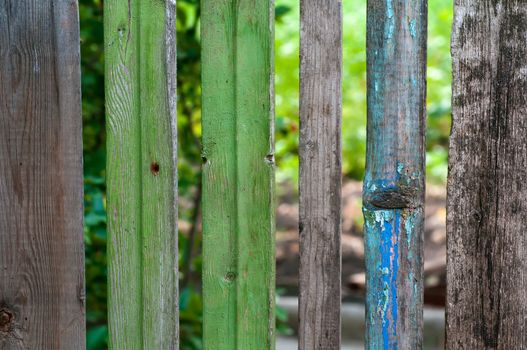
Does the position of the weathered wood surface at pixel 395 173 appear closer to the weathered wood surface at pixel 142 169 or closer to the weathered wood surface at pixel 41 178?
the weathered wood surface at pixel 142 169

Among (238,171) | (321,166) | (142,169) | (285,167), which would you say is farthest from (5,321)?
(285,167)

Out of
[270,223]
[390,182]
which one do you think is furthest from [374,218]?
[270,223]

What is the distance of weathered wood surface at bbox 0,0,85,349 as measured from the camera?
189 centimetres

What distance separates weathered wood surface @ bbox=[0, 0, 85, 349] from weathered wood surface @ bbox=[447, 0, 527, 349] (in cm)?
100

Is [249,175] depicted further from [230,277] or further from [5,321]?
[5,321]

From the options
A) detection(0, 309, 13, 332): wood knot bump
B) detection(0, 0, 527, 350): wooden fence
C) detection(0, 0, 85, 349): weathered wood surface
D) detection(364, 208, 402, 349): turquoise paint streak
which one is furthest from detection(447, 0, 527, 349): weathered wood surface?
detection(0, 309, 13, 332): wood knot bump

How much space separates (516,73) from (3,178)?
1.38 metres

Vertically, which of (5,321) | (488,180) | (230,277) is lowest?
(5,321)

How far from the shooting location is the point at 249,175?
1.82 m

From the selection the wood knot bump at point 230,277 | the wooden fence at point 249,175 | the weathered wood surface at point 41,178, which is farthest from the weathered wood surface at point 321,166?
the weathered wood surface at point 41,178

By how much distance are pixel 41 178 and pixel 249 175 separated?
1.89 ft

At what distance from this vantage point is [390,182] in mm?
1779

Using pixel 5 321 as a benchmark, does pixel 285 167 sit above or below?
above

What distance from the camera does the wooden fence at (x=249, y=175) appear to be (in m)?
1.75
